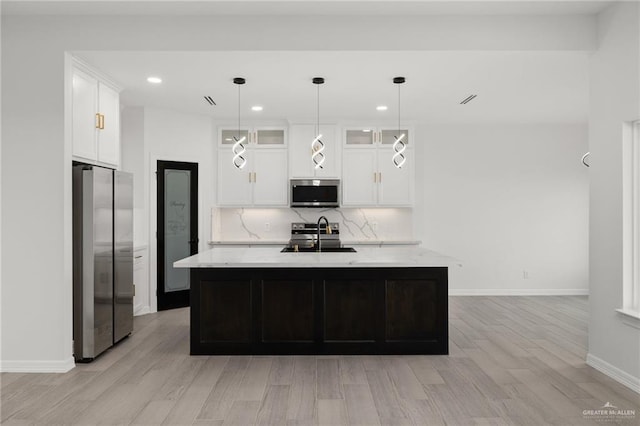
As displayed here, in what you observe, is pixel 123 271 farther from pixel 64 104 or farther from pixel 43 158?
pixel 64 104

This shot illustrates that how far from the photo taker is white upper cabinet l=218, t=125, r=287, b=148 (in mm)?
6453

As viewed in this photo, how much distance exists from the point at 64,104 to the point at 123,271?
163 cm

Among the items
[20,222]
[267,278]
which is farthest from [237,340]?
[20,222]

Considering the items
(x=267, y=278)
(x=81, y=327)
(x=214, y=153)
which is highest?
(x=214, y=153)

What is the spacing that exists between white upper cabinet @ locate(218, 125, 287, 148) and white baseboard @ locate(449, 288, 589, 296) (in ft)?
11.8

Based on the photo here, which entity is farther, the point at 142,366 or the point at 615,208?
the point at 142,366

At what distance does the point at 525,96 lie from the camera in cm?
517

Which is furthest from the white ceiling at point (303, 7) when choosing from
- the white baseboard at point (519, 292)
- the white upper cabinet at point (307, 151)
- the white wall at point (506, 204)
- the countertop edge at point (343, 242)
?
the white baseboard at point (519, 292)

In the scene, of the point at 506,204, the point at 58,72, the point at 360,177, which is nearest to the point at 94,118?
the point at 58,72

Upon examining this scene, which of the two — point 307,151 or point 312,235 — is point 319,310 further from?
point 307,151

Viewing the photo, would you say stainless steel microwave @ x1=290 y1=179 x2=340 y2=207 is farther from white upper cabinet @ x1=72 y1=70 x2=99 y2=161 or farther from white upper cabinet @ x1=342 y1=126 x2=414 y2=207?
white upper cabinet @ x1=72 y1=70 x2=99 y2=161

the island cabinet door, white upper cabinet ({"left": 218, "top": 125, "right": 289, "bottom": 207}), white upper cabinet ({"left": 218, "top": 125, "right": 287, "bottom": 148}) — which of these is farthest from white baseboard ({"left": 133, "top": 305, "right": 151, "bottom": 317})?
white upper cabinet ({"left": 218, "top": 125, "right": 287, "bottom": 148})

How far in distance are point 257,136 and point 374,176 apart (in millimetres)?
1884

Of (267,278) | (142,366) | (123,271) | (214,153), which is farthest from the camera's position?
(214,153)
